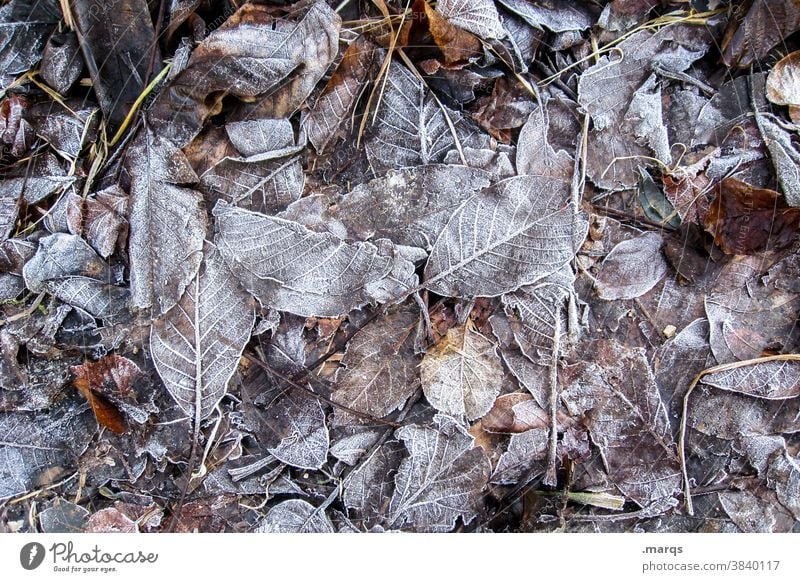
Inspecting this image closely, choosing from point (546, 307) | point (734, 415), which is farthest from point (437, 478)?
point (734, 415)

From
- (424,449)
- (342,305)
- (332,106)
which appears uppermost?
(332,106)


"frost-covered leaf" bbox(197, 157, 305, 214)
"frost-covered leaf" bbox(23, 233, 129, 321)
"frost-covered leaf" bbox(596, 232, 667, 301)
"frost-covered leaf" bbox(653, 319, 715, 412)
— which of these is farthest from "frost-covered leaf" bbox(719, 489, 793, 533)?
"frost-covered leaf" bbox(23, 233, 129, 321)

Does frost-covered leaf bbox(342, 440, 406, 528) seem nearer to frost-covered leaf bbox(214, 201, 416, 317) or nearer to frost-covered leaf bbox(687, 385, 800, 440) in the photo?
frost-covered leaf bbox(214, 201, 416, 317)

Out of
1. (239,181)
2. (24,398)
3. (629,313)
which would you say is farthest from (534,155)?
(24,398)

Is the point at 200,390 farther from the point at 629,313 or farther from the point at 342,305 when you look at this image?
A: the point at 629,313

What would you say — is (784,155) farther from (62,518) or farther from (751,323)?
(62,518)

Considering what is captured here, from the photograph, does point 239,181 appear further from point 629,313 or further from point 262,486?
point 629,313
